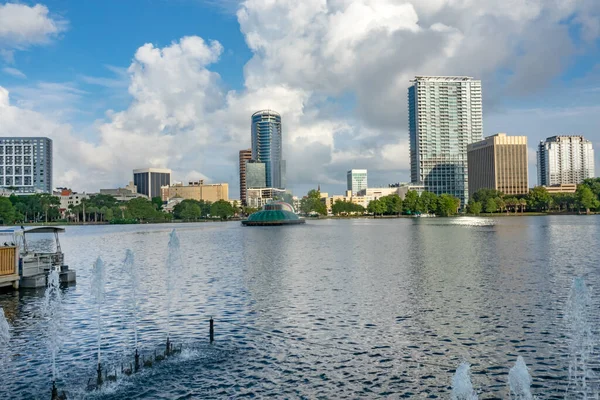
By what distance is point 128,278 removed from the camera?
51656 millimetres

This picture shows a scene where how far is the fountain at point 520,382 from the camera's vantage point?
17.6 m

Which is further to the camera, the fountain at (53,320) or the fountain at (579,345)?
the fountain at (53,320)

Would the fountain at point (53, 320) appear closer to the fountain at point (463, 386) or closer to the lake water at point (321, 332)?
the lake water at point (321, 332)

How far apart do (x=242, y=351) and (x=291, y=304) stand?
11332 mm

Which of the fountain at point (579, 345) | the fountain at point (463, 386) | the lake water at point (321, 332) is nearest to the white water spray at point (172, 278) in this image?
the lake water at point (321, 332)

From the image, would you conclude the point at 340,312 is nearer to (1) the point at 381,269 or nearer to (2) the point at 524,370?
(2) the point at 524,370

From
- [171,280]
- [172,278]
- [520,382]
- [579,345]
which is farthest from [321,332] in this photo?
[172,278]

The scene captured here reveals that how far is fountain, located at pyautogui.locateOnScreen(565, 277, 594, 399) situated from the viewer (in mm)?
20056

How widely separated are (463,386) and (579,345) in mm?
10766

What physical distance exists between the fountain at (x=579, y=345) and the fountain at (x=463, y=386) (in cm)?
460

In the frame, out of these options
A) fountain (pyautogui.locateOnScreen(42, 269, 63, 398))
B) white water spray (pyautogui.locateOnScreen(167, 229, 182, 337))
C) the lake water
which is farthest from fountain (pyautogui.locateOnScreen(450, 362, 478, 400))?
fountain (pyautogui.locateOnScreen(42, 269, 63, 398))

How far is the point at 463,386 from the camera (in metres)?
18.1

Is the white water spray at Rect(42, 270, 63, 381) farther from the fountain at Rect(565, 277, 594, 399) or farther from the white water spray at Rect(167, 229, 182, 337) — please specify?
the fountain at Rect(565, 277, 594, 399)

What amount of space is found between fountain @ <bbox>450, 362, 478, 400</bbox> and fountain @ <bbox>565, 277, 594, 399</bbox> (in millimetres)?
4598
